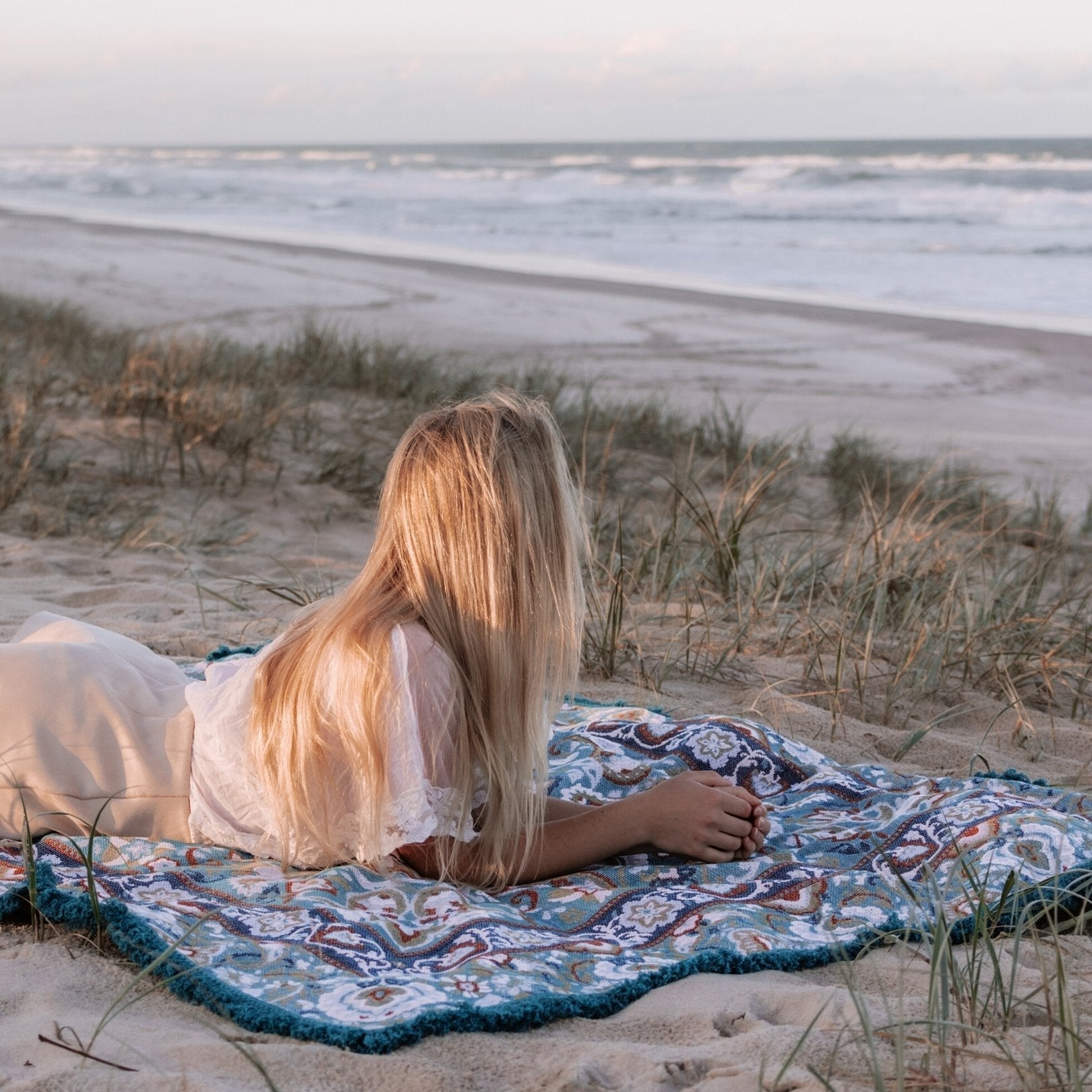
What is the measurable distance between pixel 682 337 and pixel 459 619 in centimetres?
1051

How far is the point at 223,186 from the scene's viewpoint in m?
38.9

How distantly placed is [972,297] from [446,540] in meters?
14.9

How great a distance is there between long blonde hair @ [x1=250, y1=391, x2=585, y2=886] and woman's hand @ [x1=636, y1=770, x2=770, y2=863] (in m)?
0.29

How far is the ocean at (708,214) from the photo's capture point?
17359 mm

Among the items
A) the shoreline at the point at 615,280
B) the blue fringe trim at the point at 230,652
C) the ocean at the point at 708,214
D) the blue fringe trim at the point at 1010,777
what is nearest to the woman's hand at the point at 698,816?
the blue fringe trim at the point at 1010,777

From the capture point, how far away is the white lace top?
7.13 feet

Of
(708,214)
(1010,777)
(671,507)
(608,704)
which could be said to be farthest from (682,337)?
(708,214)

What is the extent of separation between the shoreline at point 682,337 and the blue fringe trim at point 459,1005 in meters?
4.04

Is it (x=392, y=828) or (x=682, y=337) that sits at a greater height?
(x=682, y=337)

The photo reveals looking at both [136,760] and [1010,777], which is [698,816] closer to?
[1010,777]

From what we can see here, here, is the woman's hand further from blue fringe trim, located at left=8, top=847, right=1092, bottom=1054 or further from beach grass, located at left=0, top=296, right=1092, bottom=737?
beach grass, located at left=0, top=296, right=1092, bottom=737

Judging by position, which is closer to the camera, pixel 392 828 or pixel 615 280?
pixel 392 828

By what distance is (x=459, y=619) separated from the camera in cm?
221

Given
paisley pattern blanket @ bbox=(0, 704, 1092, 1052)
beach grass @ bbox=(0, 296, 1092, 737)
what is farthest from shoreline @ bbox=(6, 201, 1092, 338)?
paisley pattern blanket @ bbox=(0, 704, 1092, 1052)
